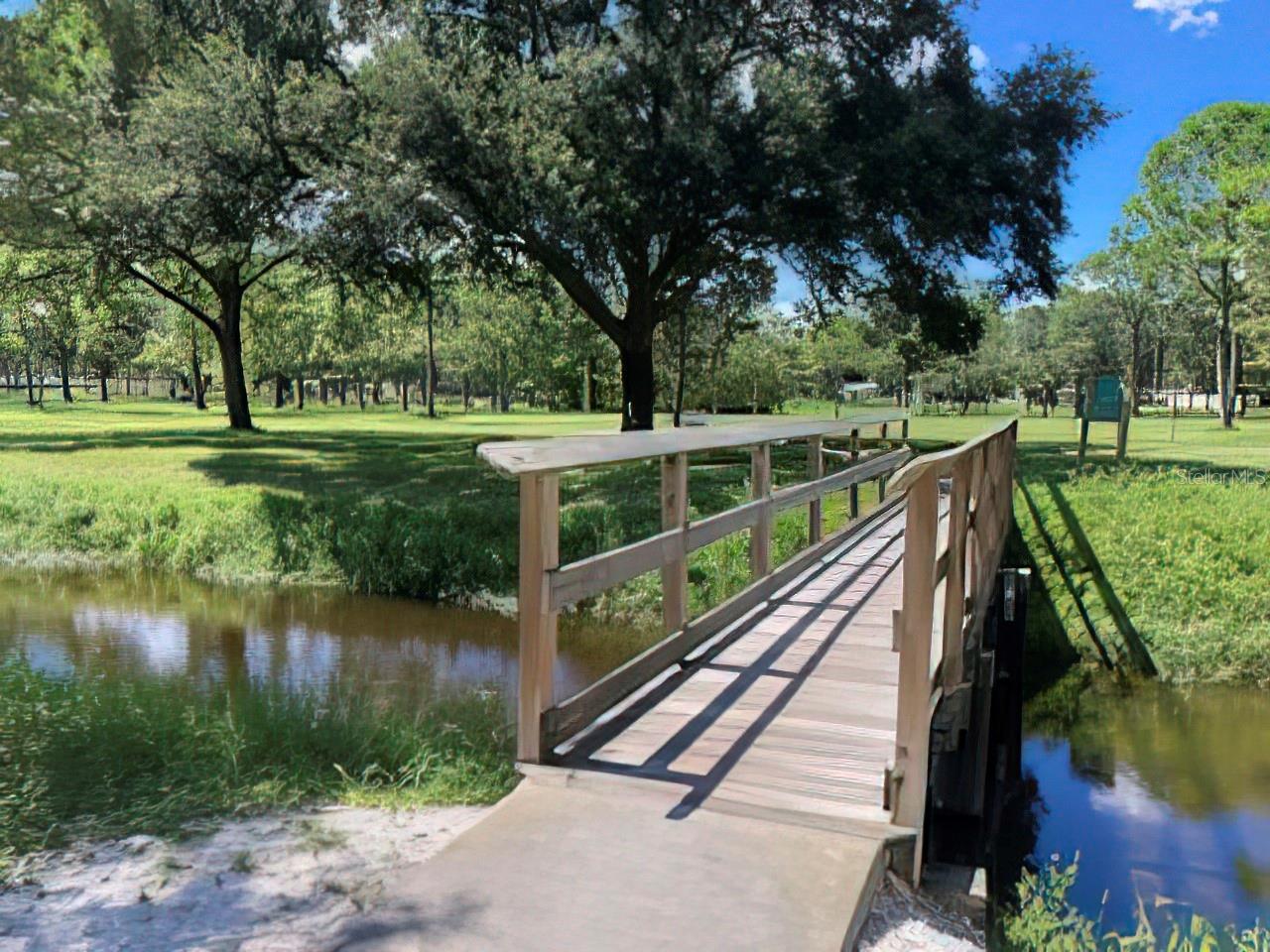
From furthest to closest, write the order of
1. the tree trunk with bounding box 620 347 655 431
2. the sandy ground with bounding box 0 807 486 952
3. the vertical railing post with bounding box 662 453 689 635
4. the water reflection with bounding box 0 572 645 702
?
1. the tree trunk with bounding box 620 347 655 431
2. the water reflection with bounding box 0 572 645 702
3. the vertical railing post with bounding box 662 453 689 635
4. the sandy ground with bounding box 0 807 486 952

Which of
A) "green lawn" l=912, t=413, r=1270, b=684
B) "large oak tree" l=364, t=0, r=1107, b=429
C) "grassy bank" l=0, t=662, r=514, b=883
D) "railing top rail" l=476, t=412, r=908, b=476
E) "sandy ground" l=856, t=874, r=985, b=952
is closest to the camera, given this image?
"sandy ground" l=856, t=874, r=985, b=952

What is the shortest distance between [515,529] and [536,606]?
11.2 m

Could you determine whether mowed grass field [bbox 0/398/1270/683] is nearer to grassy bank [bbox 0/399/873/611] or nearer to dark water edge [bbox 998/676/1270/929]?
grassy bank [bbox 0/399/873/611]

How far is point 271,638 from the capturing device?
1238 cm

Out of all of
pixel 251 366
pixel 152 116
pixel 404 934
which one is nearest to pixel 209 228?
pixel 152 116

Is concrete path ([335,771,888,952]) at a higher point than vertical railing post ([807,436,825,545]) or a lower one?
lower

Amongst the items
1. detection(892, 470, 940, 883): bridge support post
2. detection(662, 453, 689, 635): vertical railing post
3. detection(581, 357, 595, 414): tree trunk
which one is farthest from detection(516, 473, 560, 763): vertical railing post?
detection(581, 357, 595, 414): tree trunk

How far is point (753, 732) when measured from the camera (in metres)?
5.40

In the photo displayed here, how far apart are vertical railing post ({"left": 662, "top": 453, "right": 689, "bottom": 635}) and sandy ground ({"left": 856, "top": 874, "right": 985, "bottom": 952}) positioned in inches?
88.6

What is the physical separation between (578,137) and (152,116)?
7.52m

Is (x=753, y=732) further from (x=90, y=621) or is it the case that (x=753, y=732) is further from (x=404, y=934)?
(x=90, y=621)

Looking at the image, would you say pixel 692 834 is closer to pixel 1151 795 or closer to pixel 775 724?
pixel 775 724

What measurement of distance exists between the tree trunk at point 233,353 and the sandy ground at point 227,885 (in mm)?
29636

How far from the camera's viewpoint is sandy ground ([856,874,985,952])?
3.79 meters
